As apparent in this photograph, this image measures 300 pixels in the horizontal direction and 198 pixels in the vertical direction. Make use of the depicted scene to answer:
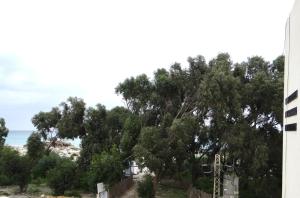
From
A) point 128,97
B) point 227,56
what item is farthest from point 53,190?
point 227,56

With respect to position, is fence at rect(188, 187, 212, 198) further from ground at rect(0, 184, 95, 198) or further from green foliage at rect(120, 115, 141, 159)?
ground at rect(0, 184, 95, 198)

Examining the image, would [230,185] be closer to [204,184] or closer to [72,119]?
[204,184]

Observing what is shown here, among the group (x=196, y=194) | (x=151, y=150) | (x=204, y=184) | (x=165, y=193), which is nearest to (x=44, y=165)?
(x=165, y=193)

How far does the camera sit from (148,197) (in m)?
33.5

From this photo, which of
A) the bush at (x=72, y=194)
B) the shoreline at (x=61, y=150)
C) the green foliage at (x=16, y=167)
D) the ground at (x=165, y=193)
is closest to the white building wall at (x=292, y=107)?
the ground at (x=165, y=193)

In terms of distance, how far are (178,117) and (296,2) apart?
19.5 m

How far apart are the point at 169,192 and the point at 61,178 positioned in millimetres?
8541

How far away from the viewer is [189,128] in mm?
31438

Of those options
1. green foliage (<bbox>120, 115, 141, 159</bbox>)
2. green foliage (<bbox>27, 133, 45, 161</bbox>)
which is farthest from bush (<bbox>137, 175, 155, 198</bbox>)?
green foliage (<bbox>27, 133, 45, 161</bbox>)

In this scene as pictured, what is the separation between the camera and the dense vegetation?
31.7m

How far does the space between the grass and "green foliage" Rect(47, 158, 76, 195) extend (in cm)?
668

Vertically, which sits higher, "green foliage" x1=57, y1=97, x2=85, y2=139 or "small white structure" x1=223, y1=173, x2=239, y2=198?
"green foliage" x1=57, y1=97, x2=85, y2=139

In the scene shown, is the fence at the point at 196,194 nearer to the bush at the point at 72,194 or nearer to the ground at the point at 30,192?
the ground at the point at 30,192

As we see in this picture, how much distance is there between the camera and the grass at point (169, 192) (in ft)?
118
